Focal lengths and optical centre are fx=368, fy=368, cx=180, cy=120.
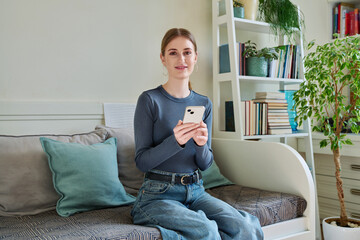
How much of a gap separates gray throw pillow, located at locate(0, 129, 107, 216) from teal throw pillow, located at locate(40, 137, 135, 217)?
6 centimetres

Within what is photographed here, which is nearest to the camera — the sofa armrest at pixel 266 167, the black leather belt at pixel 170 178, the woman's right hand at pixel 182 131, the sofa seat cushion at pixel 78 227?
the sofa seat cushion at pixel 78 227

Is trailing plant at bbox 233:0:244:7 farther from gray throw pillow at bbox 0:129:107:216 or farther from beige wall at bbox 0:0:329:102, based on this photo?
gray throw pillow at bbox 0:129:107:216

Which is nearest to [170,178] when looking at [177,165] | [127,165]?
[177,165]

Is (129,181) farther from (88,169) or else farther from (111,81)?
(111,81)

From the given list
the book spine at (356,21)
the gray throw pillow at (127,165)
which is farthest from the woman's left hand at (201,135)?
the book spine at (356,21)

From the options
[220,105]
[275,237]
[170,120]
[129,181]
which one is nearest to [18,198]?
[129,181]

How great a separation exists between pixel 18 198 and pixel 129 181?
0.53m

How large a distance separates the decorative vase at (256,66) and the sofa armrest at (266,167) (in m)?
0.52

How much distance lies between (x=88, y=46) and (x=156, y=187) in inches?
38.9

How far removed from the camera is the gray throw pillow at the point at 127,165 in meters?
1.82

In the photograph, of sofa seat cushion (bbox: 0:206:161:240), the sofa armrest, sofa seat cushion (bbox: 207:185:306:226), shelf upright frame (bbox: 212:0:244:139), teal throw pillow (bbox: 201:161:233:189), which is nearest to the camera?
sofa seat cushion (bbox: 0:206:161:240)

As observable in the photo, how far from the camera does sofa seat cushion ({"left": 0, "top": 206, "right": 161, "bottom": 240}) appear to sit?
122cm

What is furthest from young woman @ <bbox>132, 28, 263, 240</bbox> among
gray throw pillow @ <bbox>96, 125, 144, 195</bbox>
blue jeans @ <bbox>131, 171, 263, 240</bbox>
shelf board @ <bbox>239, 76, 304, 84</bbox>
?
shelf board @ <bbox>239, 76, 304, 84</bbox>

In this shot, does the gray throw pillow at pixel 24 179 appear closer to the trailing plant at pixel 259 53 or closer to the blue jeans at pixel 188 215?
the blue jeans at pixel 188 215
